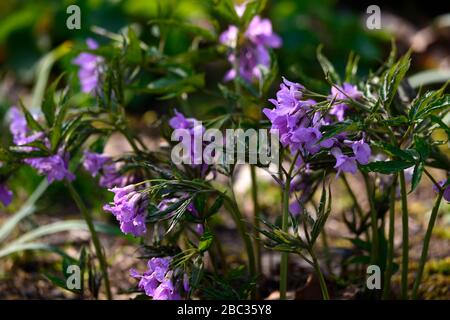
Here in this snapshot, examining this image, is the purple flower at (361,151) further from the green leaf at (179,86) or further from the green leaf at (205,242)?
the green leaf at (179,86)

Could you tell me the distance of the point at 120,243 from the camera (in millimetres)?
2637

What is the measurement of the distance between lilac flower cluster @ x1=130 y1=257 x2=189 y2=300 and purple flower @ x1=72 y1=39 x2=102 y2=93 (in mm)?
684

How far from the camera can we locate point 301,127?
4.59 feet

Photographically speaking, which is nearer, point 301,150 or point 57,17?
point 301,150

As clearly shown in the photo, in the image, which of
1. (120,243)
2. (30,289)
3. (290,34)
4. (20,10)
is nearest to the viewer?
(30,289)

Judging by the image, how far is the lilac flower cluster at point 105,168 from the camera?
1791 millimetres

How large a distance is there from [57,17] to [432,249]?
2820 millimetres

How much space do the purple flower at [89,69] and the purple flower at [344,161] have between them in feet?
2.62

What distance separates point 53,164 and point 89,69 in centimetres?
40

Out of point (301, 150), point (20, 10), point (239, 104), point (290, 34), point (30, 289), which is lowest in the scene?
point (30, 289)

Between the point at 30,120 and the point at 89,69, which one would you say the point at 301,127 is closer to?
the point at 30,120

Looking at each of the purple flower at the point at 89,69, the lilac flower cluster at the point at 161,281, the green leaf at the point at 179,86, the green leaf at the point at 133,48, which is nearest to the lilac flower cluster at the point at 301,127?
the lilac flower cluster at the point at 161,281
